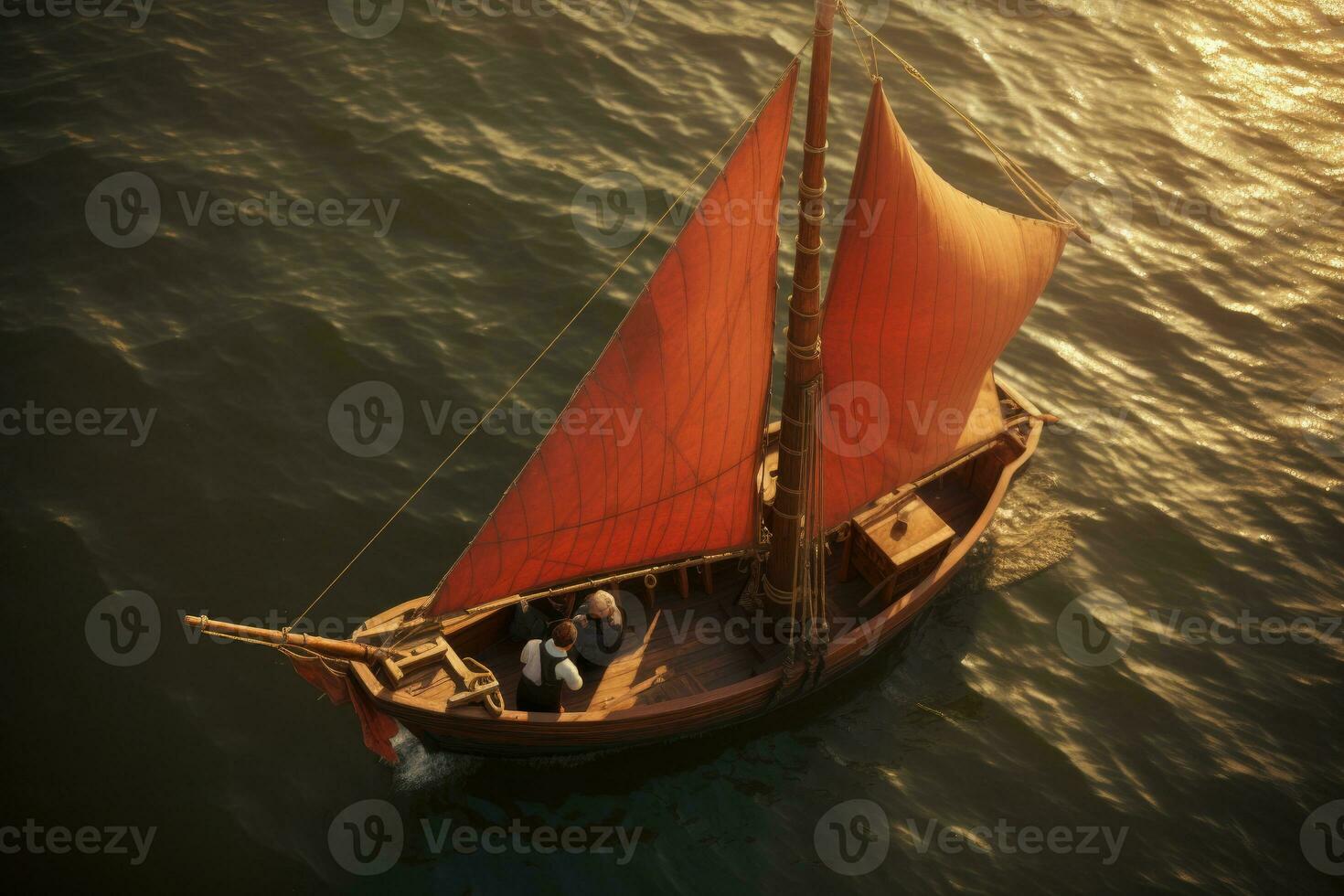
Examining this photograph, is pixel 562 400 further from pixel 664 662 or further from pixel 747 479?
pixel 664 662

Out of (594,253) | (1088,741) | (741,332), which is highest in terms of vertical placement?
(741,332)

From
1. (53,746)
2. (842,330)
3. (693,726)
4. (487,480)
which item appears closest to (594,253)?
(487,480)

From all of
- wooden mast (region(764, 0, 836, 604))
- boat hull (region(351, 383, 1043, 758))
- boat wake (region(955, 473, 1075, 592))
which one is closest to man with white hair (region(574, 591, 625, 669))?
boat hull (region(351, 383, 1043, 758))

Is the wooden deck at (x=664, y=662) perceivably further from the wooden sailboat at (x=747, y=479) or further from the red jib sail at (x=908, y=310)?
the red jib sail at (x=908, y=310)

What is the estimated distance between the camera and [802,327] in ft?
47.5

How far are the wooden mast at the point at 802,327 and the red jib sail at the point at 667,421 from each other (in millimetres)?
365

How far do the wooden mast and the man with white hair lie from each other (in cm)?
266

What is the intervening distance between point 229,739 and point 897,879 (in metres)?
10.7

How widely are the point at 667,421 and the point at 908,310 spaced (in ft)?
13.6

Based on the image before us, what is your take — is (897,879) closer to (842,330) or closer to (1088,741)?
(1088,741)

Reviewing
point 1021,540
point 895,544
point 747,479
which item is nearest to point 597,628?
point 747,479

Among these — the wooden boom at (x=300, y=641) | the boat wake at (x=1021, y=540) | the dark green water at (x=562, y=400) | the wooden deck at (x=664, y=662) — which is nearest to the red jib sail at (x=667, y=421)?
the wooden boom at (x=300, y=641)

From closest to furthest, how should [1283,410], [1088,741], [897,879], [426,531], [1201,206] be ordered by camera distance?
[897,879] → [1088,741] → [426,531] → [1283,410] → [1201,206]

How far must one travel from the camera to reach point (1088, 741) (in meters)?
17.4
